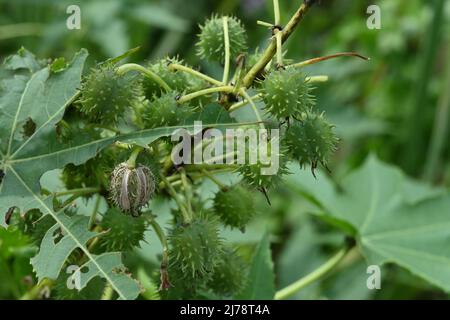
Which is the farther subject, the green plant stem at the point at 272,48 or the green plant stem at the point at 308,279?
the green plant stem at the point at 308,279

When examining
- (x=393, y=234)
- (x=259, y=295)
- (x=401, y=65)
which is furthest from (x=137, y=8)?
(x=259, y=295)

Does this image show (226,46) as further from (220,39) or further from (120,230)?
(120,230)

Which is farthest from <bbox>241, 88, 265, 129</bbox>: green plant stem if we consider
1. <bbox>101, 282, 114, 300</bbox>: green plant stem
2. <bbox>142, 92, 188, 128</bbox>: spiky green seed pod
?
<bbox>101, 282, 114, 300</bbox>: green plant stem

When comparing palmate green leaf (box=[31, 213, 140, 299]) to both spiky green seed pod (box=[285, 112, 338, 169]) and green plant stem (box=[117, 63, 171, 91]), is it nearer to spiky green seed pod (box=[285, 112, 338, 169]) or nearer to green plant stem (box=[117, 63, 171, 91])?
green plant stem (box=[117, 63, 171, 91])

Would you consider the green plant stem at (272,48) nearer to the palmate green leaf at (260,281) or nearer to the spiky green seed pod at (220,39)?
the spiky green seed pod at (220,39)

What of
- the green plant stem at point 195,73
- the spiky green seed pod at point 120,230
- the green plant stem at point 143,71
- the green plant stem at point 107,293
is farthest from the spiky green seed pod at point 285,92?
the green plant stem at point 107,293

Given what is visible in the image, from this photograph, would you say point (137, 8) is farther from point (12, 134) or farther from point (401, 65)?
point (12, 134)

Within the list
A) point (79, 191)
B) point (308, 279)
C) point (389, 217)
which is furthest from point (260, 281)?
point (389, 217)
